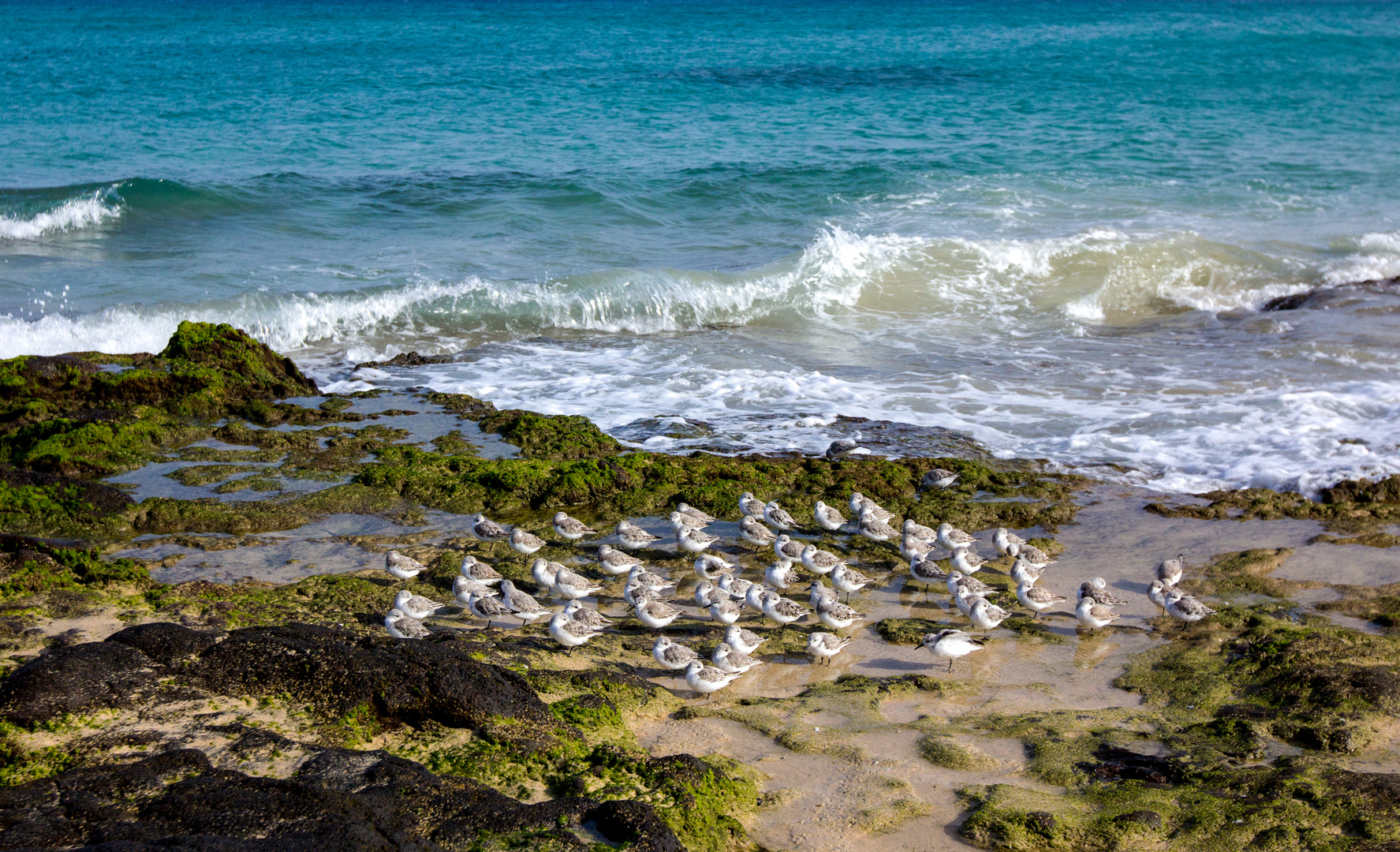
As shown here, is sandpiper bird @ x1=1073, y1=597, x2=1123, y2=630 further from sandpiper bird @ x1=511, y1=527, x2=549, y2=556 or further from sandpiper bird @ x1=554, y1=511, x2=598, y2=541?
sandpiper bird @ x1=511, y1=527, x2=549, y2=556

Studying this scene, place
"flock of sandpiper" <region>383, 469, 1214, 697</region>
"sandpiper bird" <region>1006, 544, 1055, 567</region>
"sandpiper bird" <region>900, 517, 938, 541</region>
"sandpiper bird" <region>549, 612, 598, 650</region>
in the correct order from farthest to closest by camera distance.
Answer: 1. "sandpiper bird" <region>900, 517, 938, 541</region>
2. "sandpiper bird" <region>1006, 544, 1055, 567</region>
3. "flock of sandpiper" <region>383, 469, 1214, 697</region>
4. "sandpiper bird" <region>549, 612, 598, 650</region>

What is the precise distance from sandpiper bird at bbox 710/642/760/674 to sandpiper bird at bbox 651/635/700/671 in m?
0.14

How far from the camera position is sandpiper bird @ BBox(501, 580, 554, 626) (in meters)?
7.36

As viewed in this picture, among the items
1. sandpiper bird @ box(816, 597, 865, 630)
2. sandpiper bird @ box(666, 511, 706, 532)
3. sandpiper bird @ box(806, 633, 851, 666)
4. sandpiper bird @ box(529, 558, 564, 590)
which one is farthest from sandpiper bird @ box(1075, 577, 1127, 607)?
sandpiper bird @ box(529, 558, 564, 590)

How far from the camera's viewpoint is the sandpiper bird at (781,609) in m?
7.41

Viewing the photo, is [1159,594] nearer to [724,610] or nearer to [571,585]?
[724,610]

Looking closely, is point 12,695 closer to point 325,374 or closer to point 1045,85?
point 325,374

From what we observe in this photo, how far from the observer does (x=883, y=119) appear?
1255 inches

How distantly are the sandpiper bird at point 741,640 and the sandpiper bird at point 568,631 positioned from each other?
988 millimetres

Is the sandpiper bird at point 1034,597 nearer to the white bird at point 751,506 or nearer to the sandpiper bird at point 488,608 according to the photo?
the white bird at point 751,506

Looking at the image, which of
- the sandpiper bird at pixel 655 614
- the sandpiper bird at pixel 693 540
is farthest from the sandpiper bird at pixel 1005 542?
the sandpiper bird at pixel 655 614

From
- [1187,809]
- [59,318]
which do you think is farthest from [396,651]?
[59,318]

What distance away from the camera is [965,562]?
8.23 m

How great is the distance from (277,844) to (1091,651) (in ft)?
18.9
